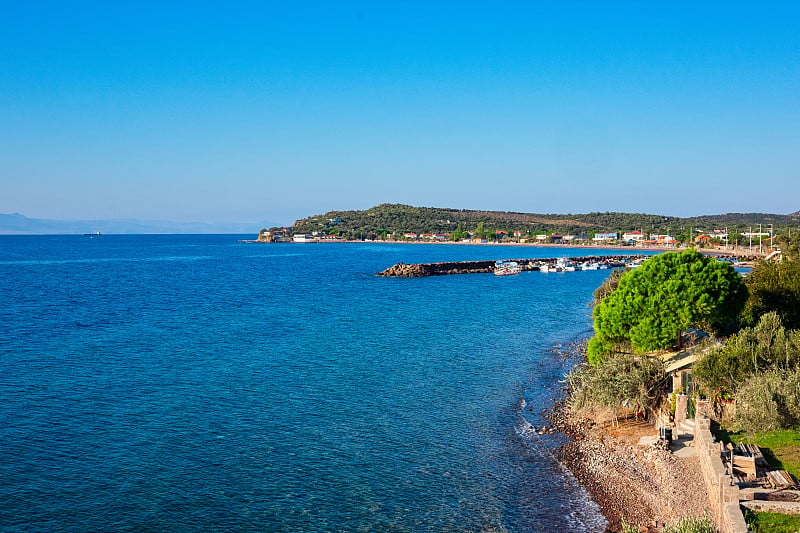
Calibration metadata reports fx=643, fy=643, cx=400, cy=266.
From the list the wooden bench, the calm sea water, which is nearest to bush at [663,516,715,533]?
the wooden bench

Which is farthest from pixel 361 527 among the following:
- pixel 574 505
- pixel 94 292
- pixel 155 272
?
pixel 155 272

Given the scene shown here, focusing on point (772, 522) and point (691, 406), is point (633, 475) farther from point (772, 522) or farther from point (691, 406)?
point (772, 522)

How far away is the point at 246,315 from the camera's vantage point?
184 ft

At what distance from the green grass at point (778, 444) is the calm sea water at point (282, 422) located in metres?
5.02

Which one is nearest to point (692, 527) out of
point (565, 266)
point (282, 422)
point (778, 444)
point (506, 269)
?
point (778, 444)

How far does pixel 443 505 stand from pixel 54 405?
17.9 m

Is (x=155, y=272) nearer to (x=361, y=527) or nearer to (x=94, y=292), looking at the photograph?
(x=94, y=292)

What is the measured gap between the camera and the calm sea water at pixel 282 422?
60.1 feet

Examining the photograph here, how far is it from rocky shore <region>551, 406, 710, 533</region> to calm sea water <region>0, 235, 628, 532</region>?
2.50 feet

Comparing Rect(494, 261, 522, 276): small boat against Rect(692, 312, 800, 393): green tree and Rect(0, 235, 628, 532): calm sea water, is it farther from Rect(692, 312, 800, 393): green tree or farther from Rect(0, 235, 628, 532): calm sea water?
Rect(692, 312, 800, 393): green tree

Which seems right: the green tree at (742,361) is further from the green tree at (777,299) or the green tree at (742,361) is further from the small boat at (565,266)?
the small boat at (565,266)

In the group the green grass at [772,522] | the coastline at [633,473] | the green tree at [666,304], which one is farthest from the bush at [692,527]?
the green tree at [666,304]

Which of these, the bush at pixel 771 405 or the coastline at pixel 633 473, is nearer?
the coastline at pixel 633 473

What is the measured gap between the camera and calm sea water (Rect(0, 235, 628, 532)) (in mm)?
18328
